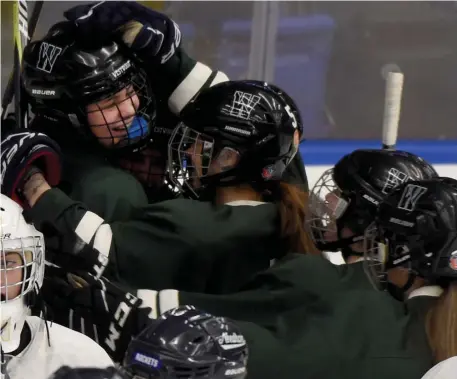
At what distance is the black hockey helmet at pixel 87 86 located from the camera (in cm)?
170

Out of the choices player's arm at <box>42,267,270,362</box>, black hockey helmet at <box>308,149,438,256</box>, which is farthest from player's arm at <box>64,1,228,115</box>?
player's arm at <box>42,267,270,362</box>

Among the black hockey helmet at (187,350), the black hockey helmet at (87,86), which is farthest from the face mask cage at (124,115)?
the black hockey helmet at (187,350)

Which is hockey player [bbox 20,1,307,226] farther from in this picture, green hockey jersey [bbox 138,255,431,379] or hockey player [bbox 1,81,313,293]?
green hockey jersey [bbox 138,255,431,379]

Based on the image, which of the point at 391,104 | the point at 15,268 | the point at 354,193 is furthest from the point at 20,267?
the point at 391,104

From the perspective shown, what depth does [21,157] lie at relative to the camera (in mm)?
1521

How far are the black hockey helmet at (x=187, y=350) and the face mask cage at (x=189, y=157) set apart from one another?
1.81 ft

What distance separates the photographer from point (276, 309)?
1.54 m

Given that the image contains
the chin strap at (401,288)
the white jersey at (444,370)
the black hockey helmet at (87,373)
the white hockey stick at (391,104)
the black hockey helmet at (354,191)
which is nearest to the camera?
the black hockey helmet at (87,373)

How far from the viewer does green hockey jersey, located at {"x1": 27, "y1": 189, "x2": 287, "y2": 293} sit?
1.56 metres

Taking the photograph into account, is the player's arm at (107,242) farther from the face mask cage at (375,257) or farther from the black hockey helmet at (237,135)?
the face mask cage at (375,257)

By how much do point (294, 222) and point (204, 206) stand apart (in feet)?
0.59

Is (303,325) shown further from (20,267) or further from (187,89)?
(187,89)

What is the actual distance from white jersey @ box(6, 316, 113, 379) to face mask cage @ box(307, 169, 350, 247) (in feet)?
1.97

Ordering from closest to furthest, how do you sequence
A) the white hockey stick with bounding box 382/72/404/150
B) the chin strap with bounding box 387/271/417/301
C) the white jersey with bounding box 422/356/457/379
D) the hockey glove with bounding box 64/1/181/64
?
the white jersey with bounding box 422/356/457/379 < the chin strap with bounding box 387/271/417/301 < the hockey glove with bounding box 64/1/181/64 < the white hockey stick with bounding box 382/72/404/150
